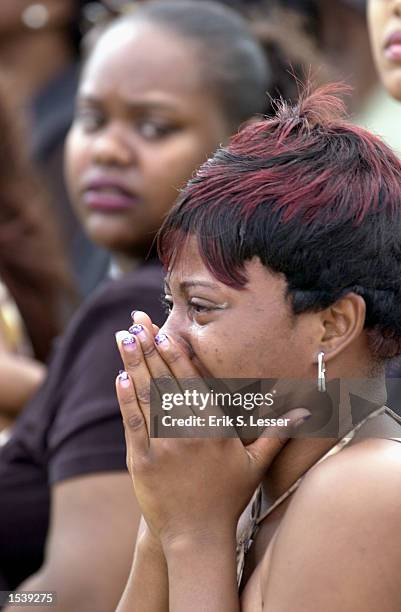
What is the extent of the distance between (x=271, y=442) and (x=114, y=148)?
5.20 feet

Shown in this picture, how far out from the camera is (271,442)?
2158 millimetres

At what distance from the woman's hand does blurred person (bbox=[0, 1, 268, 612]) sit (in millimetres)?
882

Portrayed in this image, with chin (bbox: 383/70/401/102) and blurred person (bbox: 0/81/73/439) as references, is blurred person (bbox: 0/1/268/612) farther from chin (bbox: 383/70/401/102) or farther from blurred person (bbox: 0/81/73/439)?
blurred person (bbox: 0/81/73/439)

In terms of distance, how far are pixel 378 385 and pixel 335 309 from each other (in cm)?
17

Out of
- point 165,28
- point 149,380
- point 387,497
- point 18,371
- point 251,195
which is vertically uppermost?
point 165,28

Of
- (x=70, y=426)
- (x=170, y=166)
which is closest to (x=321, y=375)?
(x=70, y=426)

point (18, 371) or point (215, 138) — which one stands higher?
point (215, 138)

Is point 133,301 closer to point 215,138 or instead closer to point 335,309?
point 215,138

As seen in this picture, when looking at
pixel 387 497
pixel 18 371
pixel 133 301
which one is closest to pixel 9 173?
pixel 18 371

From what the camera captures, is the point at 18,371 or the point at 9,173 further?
the point at 9,173

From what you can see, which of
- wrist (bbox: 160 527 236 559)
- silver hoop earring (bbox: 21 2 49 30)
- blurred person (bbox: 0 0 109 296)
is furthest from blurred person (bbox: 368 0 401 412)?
silver hoop earring (bbox: 21 2 49 30)

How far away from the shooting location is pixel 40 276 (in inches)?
186

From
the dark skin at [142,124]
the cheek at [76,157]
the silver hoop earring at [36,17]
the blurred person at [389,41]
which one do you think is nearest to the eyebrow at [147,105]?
the dark skin at [142,124]

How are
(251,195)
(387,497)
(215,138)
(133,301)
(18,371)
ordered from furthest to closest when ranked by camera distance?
(18,371) < (215,138) < (133,301) < (251,195) < (387,497)
